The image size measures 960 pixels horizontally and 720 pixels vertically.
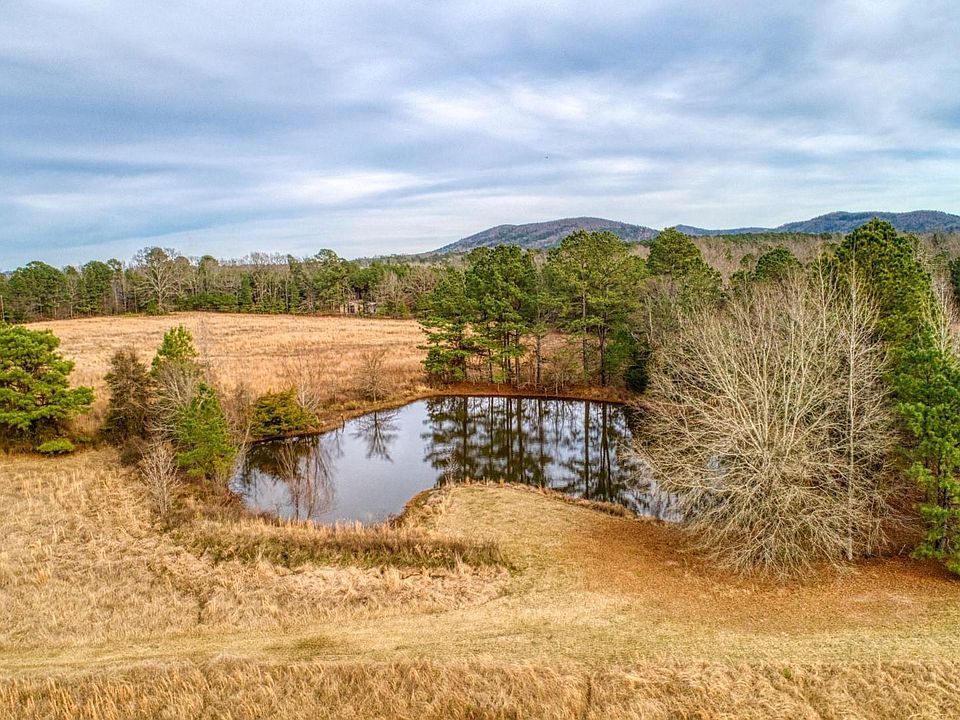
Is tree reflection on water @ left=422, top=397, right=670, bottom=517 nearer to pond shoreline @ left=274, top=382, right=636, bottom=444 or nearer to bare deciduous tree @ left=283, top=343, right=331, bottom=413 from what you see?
pond shoreline @ left=274, top=382, right=636, bottom=444

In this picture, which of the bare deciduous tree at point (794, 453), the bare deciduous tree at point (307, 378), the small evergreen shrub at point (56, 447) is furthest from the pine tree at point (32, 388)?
the bare deciduous tree at point (794, 453)

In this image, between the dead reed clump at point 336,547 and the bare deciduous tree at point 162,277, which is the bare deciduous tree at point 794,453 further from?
the bare deciduous tree at point 162,277

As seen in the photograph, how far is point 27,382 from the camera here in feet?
78.9

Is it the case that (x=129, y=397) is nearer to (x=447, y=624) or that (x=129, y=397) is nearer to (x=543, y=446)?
(x=543, y=446)

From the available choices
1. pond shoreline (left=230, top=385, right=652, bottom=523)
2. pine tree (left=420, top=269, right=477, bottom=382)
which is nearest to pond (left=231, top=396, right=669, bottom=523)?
pond shoreline (left=230, top=385, right=652, bottom=523)

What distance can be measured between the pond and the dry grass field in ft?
10.1

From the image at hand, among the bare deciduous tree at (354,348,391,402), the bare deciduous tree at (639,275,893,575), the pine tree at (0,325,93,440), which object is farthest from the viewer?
the bare deciduous tree at (354,348,391,402)

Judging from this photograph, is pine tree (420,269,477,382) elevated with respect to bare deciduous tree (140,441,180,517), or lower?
elevated

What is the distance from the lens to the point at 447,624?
41.8 ft

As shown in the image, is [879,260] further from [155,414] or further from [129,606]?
[155,414]

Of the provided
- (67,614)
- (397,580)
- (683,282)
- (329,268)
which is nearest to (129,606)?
(67,614)

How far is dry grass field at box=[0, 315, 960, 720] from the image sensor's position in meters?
9.33

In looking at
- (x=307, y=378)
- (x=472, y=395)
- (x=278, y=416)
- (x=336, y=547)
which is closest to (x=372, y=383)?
(x=307, y=378)

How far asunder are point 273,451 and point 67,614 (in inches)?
615
